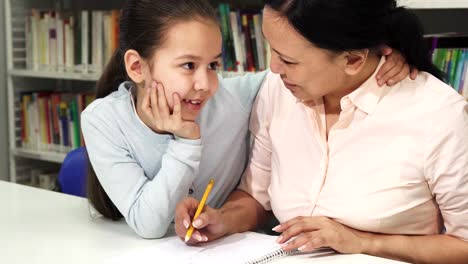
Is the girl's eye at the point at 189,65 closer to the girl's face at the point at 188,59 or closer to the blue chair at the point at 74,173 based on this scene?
the girl's face at the point at 188,59

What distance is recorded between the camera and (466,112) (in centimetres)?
128

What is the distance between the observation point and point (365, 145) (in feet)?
4.39

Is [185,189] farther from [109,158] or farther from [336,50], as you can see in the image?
[336,50]

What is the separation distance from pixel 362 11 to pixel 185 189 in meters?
0.52

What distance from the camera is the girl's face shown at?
4.47 feet

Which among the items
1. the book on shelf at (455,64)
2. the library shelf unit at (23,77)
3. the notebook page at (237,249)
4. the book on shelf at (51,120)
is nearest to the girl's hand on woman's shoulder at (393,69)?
the notebook page at (237,249)

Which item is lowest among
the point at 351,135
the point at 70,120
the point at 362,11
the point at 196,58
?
the point at 70,120

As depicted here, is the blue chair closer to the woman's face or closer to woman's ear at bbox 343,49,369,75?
the woman's face

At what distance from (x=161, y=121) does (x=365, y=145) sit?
0.43 m

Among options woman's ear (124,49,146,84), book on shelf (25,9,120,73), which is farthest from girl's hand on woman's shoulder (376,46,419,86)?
book on shelf (25,9,120,73)

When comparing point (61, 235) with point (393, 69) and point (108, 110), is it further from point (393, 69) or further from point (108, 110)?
point (393, 69)

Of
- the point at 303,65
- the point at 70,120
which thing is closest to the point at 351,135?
the point at 303,65

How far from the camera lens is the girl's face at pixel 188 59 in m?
1.36

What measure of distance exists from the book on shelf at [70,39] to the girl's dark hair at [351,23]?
6.58ft
